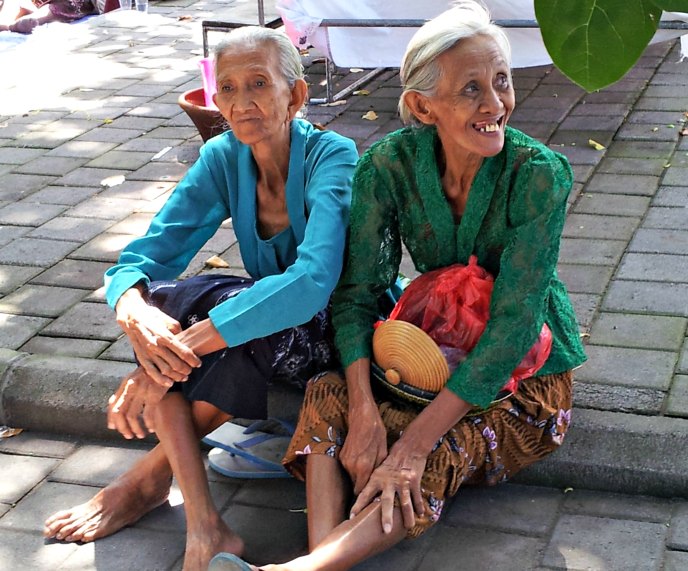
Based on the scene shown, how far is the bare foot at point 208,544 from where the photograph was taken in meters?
2.60

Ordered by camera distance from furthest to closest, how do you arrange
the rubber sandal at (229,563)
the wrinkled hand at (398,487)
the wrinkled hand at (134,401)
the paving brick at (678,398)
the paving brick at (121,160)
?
the paving brick at (121,160) → the paving brick at (678,398) → the wrinkled hand at (134,401) → the wrinkled hand at (398,487) → the rubber sandal at (229,563)

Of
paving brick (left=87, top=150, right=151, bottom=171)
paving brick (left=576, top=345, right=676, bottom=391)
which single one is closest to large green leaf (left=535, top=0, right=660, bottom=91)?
paving brick (left=576, top=345, right=676, bottom=391)

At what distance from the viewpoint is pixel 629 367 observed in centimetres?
317

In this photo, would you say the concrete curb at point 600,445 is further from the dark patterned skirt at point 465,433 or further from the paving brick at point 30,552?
the paving brick at point 30,552

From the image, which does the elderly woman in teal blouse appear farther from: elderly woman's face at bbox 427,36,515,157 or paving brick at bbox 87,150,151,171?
paving brick at bbox 87,150,151,171

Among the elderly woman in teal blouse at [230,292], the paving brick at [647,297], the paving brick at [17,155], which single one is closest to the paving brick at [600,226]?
the paving brick at [647,297]

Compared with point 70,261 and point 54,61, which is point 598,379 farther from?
point 54,61

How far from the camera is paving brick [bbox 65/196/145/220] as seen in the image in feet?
15.7

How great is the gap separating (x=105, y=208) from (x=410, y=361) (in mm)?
2607

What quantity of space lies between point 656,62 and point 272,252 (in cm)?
432

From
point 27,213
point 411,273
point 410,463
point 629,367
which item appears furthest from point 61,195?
point 410,463

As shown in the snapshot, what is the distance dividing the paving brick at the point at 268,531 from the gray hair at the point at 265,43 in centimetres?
114

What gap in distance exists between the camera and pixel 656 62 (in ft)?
21.4

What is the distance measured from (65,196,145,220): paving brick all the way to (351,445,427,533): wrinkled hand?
2.57 meters
